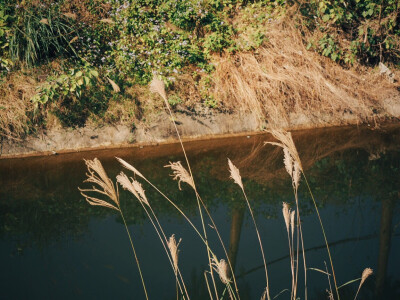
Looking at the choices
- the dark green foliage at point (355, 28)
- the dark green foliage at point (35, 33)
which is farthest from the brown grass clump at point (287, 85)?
the dark green foliage at point (35, 33)

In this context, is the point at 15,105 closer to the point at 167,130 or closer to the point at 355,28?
the point at 167,130

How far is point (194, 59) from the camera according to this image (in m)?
4.98

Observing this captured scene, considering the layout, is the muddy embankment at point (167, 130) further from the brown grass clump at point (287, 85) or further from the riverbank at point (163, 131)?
the brown grass clump at point (287, 85)

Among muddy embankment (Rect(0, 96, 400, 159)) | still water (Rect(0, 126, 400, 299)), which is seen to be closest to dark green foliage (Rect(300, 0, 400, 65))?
muddy embankment (Rect(0, 96, 400, 159))

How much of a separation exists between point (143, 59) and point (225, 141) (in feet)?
6.76

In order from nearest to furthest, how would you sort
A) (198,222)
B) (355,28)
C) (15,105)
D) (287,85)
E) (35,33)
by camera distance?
(198,222) < (15,105) < (35,33) < (287,85) < (355,28)

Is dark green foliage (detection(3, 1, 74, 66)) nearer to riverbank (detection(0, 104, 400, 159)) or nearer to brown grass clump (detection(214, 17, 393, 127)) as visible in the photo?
riverbank (detection(0, 104, 400, 159))

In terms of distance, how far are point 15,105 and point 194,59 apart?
287 cm

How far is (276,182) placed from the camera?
3.75 meters

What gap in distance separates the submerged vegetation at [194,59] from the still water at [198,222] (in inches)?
28.6

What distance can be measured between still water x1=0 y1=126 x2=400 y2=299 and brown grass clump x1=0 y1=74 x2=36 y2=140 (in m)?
0.46

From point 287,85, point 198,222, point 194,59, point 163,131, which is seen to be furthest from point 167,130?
point 287,85

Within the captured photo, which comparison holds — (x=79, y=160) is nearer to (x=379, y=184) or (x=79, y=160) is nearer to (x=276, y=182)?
(x=276, y=182)

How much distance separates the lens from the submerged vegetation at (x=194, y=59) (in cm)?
454
